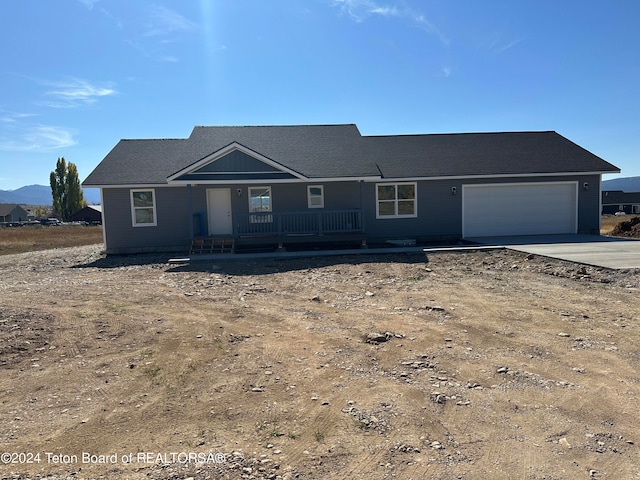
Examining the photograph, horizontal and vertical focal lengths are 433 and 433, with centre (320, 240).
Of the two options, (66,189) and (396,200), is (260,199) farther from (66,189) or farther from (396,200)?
(66,189)

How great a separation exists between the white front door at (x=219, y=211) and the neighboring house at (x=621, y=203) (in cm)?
8628

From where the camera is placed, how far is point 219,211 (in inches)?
671

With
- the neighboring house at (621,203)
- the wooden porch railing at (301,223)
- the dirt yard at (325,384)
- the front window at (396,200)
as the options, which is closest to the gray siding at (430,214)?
the front window at (396,200)

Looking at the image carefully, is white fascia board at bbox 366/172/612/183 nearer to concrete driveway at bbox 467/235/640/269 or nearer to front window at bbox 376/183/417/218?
front window at bbox 376/183/417/218

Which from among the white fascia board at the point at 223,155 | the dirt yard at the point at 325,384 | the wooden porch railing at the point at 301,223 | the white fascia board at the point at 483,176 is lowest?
the dirt yard at the point at 325,384

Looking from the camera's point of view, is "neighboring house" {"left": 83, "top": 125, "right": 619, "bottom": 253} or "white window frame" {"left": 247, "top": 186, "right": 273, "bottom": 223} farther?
"white window frame" {"left": 247, "top": 186, "right": 273, "bottom": 223}

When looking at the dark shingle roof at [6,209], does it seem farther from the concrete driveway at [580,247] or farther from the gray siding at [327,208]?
the concrete driveway at [580,247]

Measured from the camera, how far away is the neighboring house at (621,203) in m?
79.4

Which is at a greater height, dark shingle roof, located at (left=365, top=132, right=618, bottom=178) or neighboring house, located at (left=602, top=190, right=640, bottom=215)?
dark shingle roof, located at (left=365, top=132, right=618, bottom=178)

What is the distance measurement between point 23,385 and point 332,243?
41.7 ft

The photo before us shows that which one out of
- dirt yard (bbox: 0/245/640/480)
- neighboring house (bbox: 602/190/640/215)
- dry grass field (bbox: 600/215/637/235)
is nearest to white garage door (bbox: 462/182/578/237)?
dry grass field (bbox: 600/215/637/235)

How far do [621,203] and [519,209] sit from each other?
79046mm

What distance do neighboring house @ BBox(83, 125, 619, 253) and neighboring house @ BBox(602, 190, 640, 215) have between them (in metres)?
74.2

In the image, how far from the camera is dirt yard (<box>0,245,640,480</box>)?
318 centimetres
